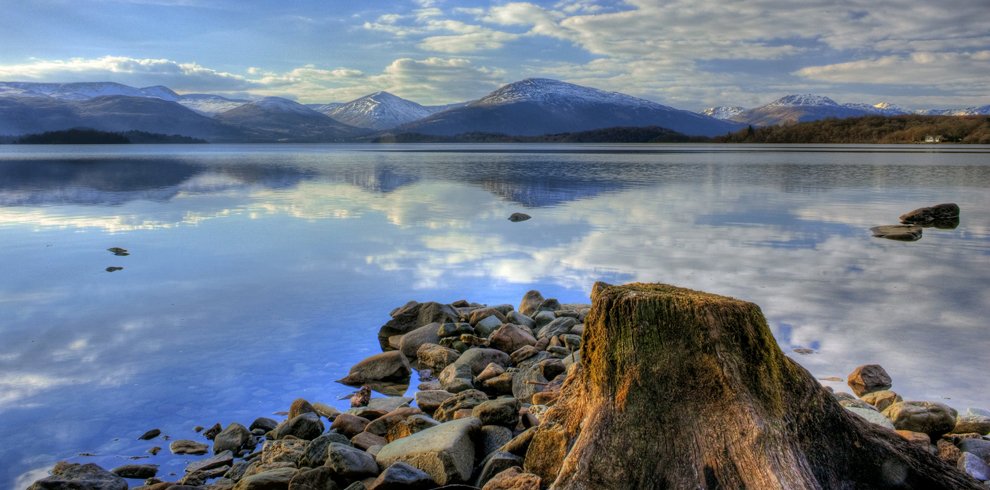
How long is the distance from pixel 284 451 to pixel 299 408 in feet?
3.74

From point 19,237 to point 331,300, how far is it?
13.9 metres

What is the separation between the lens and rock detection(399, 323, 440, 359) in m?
10.8

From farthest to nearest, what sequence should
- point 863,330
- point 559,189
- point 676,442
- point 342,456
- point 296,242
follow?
point 559,189
point 296,242
point 863,330
point 342,456
point 676,442

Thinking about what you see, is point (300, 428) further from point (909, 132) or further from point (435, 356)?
point (909, 132)

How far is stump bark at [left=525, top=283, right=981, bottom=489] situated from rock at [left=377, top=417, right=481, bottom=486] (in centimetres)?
113

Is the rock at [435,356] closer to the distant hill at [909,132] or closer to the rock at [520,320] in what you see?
the rock at [520,320]

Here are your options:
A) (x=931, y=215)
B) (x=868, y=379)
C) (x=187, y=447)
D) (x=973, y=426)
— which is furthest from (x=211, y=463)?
(x=931, y=215)

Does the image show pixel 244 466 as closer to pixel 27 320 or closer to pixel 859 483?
pixel 859 483

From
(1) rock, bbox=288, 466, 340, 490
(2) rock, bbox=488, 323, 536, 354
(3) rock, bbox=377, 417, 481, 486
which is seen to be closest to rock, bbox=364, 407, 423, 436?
(3) rock, bbox=377, 417, 481, 486

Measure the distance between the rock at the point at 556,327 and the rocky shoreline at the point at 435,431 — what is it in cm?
6

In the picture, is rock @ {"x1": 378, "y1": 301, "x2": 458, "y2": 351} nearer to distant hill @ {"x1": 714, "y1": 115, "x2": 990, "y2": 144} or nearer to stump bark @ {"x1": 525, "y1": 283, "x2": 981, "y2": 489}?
stump bark @ {"x1": 525, "y1": 283, "x2": 981, "y2": 489}

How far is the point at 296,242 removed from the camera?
20656mm

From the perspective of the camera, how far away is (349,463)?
5.88m

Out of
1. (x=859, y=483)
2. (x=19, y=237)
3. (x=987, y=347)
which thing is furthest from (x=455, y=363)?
(x=19, y=237)
